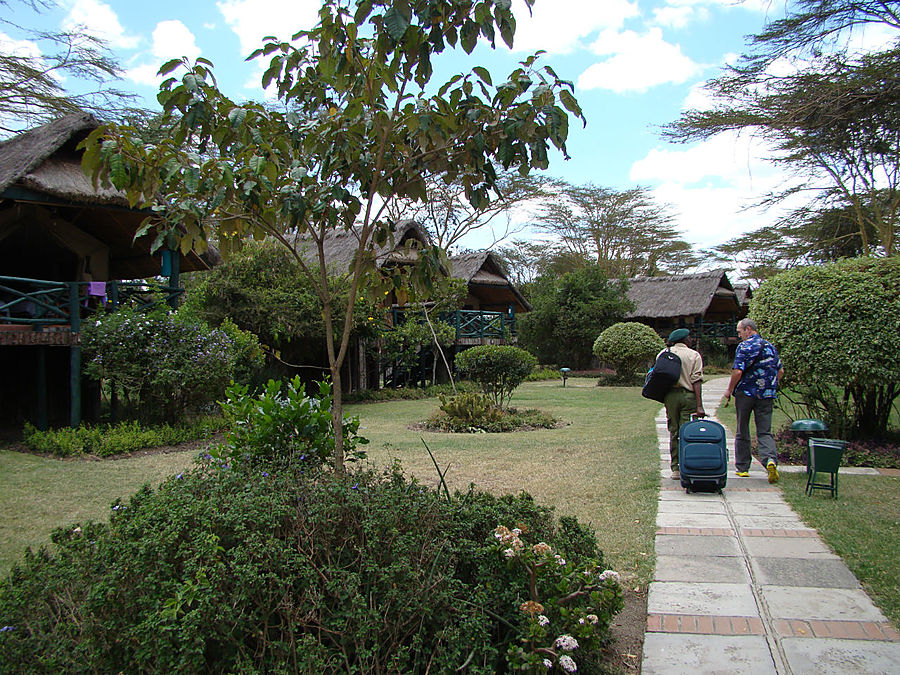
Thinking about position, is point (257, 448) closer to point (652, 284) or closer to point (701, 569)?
point (701, 569)

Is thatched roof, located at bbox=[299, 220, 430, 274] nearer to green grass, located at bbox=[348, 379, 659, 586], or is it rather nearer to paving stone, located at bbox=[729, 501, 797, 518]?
green grass, located at bbox=[348, 379, 659, 586]

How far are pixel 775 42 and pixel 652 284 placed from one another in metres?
24.9

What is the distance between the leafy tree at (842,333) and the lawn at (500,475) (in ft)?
7.21

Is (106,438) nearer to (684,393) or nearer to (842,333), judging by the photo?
(684,393)

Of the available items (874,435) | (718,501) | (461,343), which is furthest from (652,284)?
(718,501)

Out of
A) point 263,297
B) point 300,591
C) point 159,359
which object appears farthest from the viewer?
point 263,297

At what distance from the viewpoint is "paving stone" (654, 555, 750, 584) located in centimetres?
392

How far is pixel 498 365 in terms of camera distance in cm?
1303

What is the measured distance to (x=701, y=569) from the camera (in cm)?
409

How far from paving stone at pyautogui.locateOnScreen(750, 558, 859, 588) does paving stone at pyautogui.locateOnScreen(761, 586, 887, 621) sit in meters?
0.08

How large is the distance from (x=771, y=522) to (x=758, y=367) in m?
2.01

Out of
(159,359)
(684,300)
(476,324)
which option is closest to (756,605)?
(159,359)

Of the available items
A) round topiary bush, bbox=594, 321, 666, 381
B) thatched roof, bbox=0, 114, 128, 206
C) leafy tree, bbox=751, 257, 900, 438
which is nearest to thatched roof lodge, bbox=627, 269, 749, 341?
round topiary bush, bbox=594, 321, 666, 381

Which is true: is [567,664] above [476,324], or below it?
below
